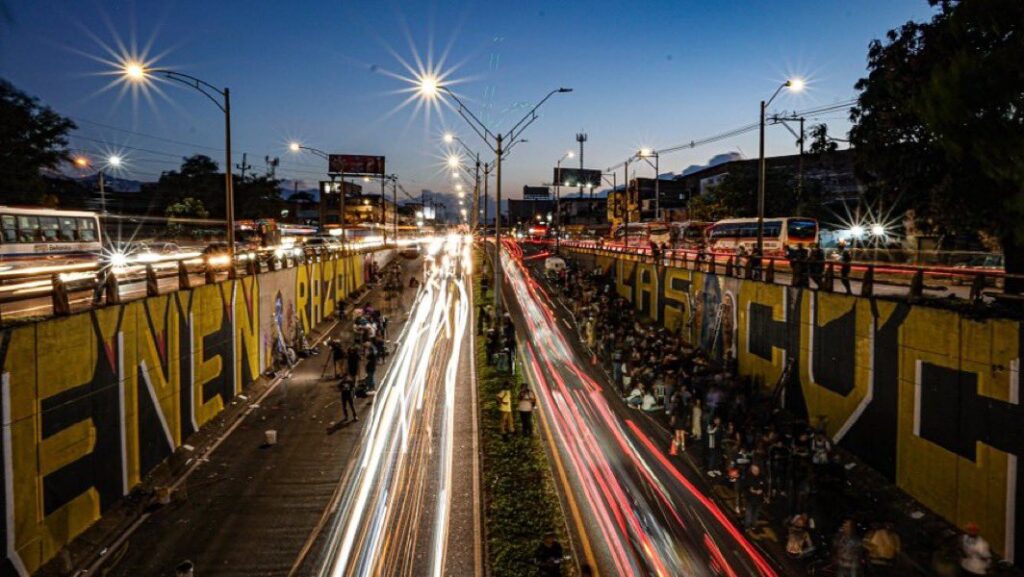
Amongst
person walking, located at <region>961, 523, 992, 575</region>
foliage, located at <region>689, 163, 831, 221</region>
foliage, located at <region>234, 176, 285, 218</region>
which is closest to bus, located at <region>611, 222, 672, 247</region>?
foliage, located at <region>689, 163, 831, 221</region>

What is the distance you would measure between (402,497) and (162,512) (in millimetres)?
4511

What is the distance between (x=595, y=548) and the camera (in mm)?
10594

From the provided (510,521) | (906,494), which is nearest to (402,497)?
(510,521)

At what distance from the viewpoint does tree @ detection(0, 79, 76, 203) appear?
136 feet

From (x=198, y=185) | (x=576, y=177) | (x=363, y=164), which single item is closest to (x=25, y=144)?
(x=198, y=185)

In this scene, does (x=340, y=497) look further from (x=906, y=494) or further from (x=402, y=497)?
(x=906, y=494)

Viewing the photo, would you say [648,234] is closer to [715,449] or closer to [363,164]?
[715,449]

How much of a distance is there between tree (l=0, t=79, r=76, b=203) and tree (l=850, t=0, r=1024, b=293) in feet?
164

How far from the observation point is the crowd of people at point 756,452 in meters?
9.98

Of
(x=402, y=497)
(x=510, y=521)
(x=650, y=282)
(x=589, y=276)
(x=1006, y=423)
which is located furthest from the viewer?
(x=589, y=276)

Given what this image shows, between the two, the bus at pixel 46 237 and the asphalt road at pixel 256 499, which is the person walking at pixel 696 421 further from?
the bus at pixel 46 237

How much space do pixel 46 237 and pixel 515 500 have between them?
76.1 ft

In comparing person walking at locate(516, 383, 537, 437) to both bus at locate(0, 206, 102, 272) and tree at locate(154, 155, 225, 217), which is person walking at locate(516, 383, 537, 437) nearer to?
bus at locate(0, 206, 102, 272)

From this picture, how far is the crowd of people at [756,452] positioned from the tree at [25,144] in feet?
140
